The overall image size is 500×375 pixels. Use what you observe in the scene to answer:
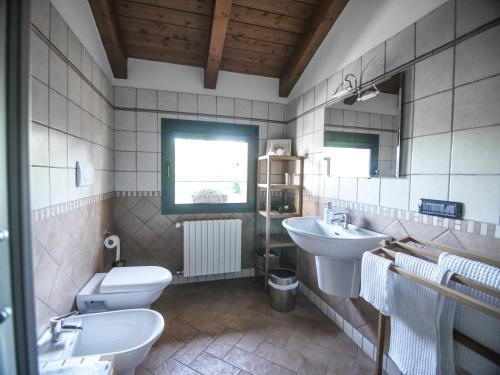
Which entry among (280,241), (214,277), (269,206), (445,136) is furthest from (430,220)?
(214,277)

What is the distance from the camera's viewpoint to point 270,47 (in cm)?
A: 226

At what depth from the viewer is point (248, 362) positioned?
1520 mm

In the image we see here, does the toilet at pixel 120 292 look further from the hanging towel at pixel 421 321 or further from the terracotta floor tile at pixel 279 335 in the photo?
the hanging towel at pixel 421 321

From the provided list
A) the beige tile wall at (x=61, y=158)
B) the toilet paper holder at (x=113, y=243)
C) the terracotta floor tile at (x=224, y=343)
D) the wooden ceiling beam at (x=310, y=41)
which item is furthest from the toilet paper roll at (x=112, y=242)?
the wooden ceiling beam at (x=310, y=41)

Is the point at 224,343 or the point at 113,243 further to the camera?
the point at 113,243

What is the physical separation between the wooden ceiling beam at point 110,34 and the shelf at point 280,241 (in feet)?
6.89

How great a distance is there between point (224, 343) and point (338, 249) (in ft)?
3.41

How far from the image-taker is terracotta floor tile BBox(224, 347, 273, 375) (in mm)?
1460

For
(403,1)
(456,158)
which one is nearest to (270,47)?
(403,1)

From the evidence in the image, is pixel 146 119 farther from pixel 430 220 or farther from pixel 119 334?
pixel 430 220

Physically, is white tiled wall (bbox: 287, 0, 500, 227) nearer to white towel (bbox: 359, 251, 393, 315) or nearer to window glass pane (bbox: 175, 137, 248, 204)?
white towel (bbox: 359, 251, 393, 315)

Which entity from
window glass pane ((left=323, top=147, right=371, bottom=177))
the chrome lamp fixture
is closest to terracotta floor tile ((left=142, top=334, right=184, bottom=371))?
window glass pane ((left=323, top=147, right=371, bottom=177))

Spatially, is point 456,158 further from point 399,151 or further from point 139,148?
point 139,148

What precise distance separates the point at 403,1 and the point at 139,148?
7.46 ft
